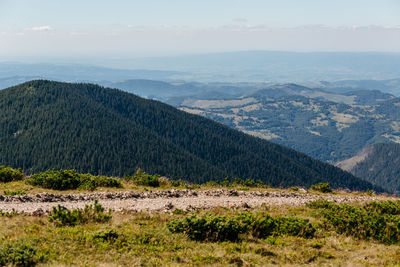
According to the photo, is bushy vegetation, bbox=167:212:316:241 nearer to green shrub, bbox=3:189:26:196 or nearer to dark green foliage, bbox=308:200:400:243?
dark green foliage, bbox=308:200:400:243

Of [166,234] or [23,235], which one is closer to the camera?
[23,235]

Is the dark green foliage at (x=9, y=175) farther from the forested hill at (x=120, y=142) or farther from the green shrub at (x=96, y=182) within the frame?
the forested hill at (x=120, y=142)

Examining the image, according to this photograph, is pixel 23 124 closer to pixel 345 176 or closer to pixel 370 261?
pixel 370 261

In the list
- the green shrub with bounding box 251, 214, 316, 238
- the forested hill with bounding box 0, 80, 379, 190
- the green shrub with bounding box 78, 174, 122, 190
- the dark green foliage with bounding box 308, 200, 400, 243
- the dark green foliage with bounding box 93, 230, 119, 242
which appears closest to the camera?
the dark green foliage with bounding box 93, 230, 119, 242

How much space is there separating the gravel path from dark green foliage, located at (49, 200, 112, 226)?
173cm

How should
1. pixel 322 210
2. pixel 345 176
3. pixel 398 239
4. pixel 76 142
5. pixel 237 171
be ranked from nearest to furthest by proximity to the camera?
pixel 398 239 < pixel 322 210 < pixel 76 142 < pixel 237 171 < pixel 345 176

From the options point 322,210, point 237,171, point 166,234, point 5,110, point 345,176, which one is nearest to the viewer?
point 166,234

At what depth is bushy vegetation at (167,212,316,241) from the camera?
1460 centimetres

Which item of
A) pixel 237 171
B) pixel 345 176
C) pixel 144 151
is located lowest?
pixel 345 176

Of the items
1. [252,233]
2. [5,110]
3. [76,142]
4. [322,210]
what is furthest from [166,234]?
[5,110]

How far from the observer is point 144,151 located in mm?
121312

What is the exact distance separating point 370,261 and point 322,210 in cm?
785

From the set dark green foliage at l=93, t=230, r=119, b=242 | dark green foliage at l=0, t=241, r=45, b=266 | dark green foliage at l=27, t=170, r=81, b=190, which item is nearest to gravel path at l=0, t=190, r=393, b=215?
dark green foliage at l=27, t=170, r=81, b=190

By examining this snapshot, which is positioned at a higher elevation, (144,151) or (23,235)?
(23,235)
